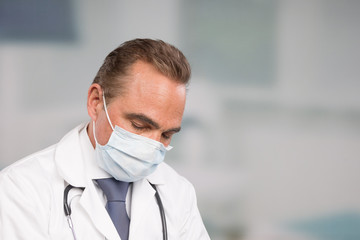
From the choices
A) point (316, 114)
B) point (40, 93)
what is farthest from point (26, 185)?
point (316, 114)

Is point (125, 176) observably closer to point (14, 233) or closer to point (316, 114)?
point (14, 233)

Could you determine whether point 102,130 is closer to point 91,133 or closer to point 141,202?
point 91,133

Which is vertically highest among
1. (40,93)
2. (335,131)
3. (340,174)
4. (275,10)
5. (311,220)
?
(275,10)

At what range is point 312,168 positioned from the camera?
2.73 metres

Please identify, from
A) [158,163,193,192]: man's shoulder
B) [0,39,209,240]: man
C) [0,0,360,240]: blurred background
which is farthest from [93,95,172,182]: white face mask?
[0,0,360,240]: blurred background

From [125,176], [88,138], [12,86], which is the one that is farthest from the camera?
[12,86]

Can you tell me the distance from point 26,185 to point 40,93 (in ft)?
3.68

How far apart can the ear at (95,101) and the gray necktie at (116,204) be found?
21 centimetres

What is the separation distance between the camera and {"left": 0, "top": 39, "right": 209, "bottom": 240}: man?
145 cm

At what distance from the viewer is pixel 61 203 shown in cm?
149

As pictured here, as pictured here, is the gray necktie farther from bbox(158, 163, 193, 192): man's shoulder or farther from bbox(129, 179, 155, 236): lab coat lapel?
bbox(158, 163, 193, 192): man's shoulder

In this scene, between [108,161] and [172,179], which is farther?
[172,179]

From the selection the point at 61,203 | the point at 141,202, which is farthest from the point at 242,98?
the point at 61,203

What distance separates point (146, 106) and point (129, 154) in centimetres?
15
